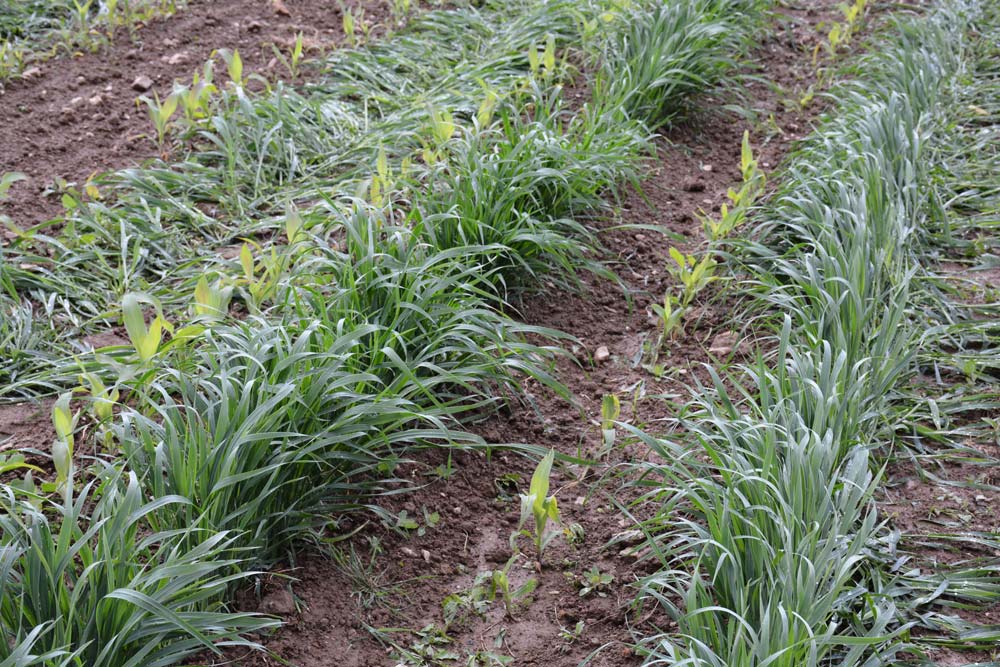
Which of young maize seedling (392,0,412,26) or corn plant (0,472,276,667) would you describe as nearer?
corn plant (0,472,276,667)

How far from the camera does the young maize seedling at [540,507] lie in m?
2.24

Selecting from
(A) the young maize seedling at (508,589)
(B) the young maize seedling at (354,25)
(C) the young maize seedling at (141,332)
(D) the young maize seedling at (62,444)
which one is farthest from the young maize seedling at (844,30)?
(D) the young maize seedling at (62,444)

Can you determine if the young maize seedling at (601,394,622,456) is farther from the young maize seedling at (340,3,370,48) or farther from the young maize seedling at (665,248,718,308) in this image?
the young maize seedling at (340,3,370,48)

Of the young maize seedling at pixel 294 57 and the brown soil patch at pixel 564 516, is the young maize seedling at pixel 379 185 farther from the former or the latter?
the young maize seedling at pixel 294 57

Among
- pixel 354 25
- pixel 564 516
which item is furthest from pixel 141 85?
pixel 564 516

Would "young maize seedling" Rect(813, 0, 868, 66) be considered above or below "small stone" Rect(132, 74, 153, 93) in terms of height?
above

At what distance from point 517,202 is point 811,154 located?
132 centimetres

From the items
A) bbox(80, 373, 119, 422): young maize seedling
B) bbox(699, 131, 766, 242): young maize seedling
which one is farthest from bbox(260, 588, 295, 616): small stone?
bbox(699, 131, 766, 242): young maize seedling

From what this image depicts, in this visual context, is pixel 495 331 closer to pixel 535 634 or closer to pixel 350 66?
pixel 535 634

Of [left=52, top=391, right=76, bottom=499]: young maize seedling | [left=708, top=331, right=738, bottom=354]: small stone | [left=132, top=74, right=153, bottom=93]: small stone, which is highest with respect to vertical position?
[left=132, top=74, right=153, bottom=93]: small stone

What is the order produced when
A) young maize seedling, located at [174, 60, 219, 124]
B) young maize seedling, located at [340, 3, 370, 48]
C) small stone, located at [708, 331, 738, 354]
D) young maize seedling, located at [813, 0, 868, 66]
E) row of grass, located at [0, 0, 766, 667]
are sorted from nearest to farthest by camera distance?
1. row of grass, located at [0, 0, 766, 667]
2. small stone, located at [708, 331, 738, 354]
3. young maize seedling, located at [174, 60, 219, 124]
4. young maize seedling, located at [340, 3, 370, 48]
5. young maize seedling, located at [813, 0, 868, 66]

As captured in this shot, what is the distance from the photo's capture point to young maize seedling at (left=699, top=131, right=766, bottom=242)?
3.41 m

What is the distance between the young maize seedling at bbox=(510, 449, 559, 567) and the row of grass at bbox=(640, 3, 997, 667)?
25 centimetres

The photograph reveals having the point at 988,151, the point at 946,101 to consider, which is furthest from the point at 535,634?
the point at 946,101
